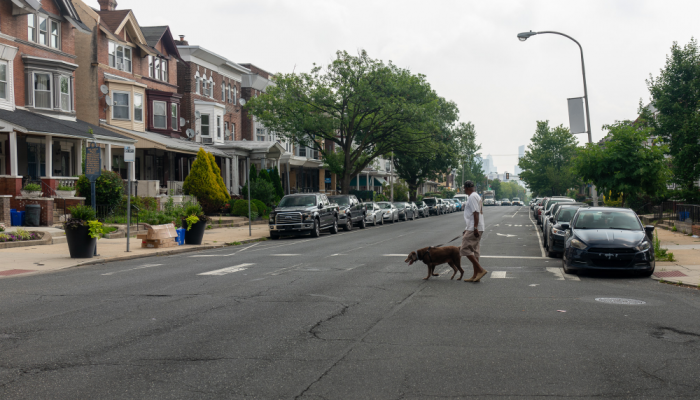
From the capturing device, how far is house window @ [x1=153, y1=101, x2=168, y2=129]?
1508 inches

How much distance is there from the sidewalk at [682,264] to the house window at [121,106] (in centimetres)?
2745

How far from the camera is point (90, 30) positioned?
32000mm

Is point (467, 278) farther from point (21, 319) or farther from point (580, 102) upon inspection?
point (580, 102)

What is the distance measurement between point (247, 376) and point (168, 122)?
116 feet

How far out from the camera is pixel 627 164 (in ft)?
68.2

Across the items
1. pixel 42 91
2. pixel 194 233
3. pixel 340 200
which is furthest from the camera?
pixel 340 200

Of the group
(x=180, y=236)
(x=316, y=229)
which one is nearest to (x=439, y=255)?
(x=180, y=236)

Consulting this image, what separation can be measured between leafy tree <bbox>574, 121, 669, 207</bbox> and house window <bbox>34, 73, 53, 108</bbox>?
23526 millimetres

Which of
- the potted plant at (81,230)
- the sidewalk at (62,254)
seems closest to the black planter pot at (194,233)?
the sidewalk at (62,254)

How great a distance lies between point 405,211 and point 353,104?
32.3 feet

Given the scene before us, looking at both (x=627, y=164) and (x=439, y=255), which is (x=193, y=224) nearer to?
(x=439, y=255)

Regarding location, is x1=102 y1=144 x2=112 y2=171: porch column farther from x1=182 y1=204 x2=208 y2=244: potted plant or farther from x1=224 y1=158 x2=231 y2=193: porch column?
x1=224 y1=158 x2=231 y2=193: porch column

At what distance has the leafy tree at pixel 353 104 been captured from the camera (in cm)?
3947

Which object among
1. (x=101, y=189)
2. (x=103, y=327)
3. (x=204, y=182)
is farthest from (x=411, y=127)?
(x=103, y=327)
